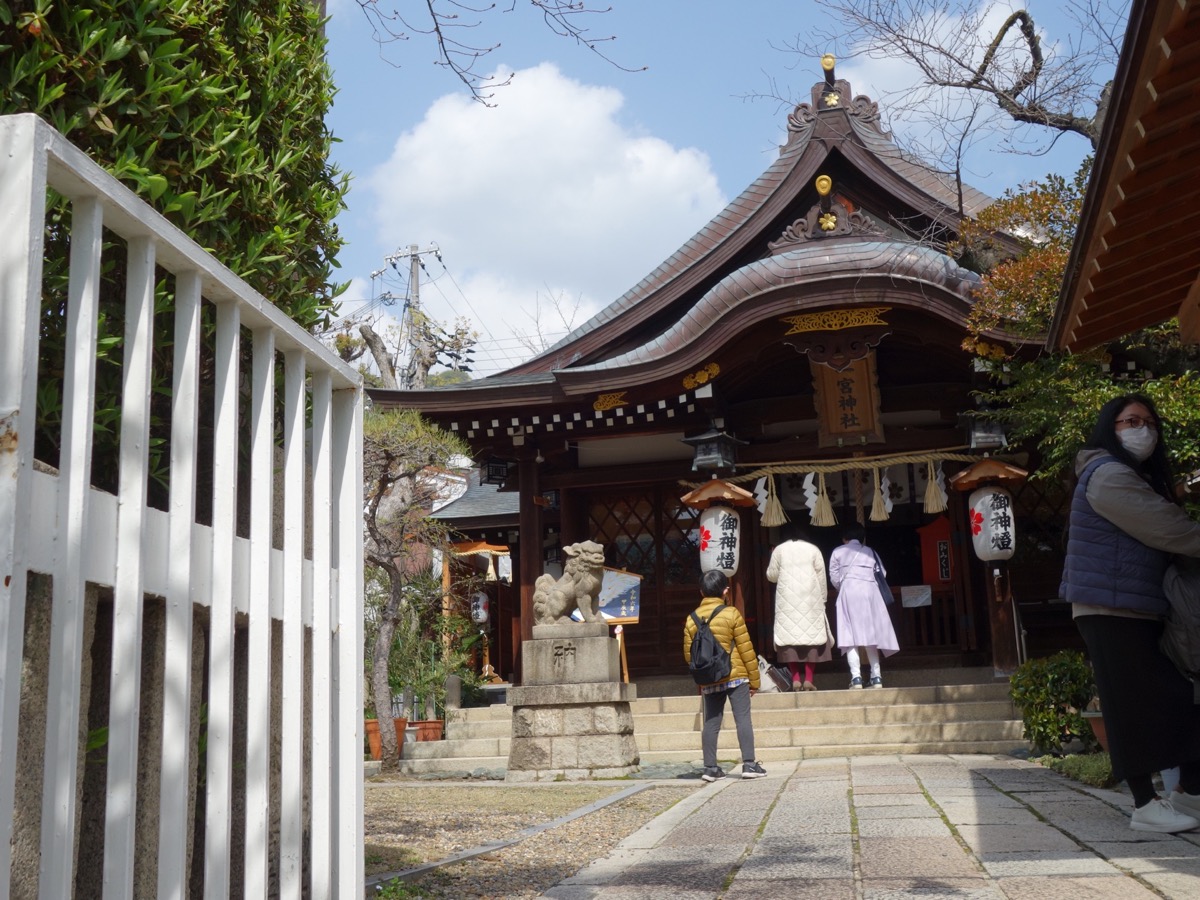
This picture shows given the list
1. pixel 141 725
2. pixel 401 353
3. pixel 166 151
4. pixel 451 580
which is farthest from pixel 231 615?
pixel 401 353

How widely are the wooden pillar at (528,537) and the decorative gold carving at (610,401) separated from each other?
1379 mm

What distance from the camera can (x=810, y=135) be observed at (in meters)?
13.4

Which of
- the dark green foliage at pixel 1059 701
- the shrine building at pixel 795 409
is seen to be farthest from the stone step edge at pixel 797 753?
the shrine building at pixel 795 409

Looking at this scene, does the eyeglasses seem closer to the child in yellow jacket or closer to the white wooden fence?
the white wooden fence

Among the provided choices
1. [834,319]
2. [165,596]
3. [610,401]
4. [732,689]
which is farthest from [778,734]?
[165,596]

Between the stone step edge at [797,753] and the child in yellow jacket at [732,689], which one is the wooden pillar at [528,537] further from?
the child in yellow jacket at [732,689]

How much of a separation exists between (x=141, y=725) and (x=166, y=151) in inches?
52.8

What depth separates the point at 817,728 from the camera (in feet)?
35.1

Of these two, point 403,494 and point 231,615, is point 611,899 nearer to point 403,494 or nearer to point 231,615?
point 231,615

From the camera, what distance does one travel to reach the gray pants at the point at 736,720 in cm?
852

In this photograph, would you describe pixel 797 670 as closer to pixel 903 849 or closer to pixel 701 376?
pixel 701 376

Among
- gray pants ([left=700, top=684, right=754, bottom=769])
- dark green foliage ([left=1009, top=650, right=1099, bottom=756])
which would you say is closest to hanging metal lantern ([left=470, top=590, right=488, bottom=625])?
gray pants ([left=700, top=684, right=754, bottom=769])

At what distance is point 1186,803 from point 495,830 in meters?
3.28

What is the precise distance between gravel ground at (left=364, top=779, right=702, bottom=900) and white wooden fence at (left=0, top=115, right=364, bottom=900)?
4.74ft
